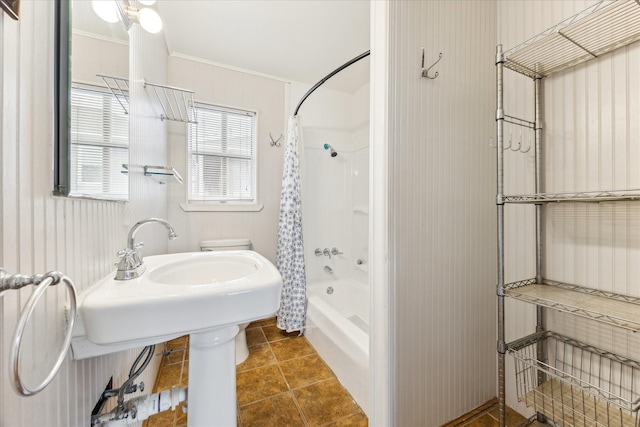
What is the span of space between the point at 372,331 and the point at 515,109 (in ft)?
4.50

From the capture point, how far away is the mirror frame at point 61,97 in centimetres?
56

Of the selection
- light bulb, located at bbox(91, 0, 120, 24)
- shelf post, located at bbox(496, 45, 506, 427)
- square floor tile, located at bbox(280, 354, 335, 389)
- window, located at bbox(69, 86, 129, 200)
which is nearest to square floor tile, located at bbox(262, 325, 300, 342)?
square floor tile, located at bbox(280, 354, 335, 389)

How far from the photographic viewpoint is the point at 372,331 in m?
1.14

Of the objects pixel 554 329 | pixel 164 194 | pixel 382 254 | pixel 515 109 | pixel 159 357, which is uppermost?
pixel 515 109

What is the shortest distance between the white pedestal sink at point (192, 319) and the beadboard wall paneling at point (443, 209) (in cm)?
65

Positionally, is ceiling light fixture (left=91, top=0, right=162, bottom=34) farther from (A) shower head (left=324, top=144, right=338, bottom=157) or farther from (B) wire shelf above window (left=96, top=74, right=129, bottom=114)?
(A) shower head (left=324, top=144, right=338, bottom=157)

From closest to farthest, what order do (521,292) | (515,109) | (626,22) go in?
(626,22), (521,292), (515,109)

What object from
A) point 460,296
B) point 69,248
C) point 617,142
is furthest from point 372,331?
point 617,142

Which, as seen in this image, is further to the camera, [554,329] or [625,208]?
[554,329]

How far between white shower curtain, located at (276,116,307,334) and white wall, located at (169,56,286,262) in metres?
0.35

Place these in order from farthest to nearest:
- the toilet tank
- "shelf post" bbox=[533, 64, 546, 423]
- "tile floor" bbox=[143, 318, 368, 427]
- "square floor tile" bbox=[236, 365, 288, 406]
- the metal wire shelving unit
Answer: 1. the toilet tank
2. "square floor tile" bbox=[236, 365, 288, 406]
3. "tile floor" bbox=[143, 318, 368, 427]
4. "shelf post" bbox=[533, 64, 546, 423]
5. the metal wire shelving unit

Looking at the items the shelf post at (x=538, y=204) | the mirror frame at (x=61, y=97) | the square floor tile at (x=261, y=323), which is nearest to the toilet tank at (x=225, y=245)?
the square floor tile at (x=261, y=323)

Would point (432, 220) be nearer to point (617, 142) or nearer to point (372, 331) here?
point (372, 331)

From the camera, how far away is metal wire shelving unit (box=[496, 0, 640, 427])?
0.91 m
